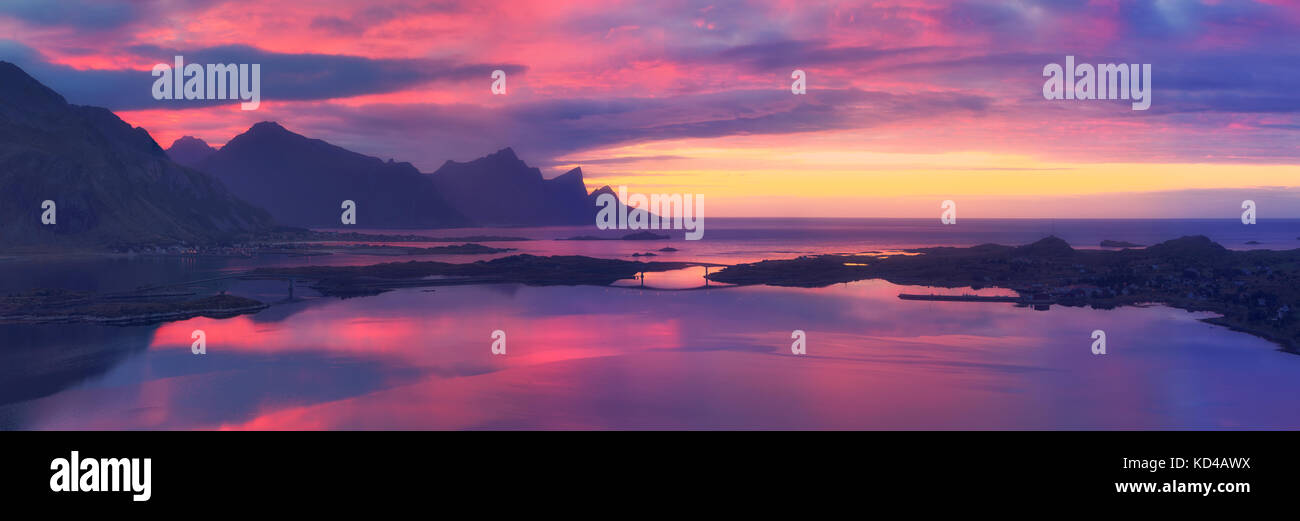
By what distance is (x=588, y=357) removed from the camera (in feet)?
115

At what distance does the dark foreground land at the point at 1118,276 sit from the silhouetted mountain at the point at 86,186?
110 metres

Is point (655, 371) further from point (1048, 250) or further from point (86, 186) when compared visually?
point (86, 186)

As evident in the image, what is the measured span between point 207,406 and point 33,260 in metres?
93.2

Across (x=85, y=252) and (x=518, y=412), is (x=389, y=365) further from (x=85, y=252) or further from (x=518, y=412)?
(x=85, y=252)

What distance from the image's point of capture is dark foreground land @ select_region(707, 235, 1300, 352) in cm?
4256

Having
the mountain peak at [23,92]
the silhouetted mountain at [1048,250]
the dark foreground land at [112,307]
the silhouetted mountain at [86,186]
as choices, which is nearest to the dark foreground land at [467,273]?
the dark foreground land at [112,307]

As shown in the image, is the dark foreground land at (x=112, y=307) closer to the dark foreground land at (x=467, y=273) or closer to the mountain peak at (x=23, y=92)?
the dark foreground land at (x=467, y=273)

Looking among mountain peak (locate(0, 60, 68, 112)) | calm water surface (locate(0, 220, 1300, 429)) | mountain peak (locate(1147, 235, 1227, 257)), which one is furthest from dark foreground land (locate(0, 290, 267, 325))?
mountain peak (locate(0, 60, 68, 112))

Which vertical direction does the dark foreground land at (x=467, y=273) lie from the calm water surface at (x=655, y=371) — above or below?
above

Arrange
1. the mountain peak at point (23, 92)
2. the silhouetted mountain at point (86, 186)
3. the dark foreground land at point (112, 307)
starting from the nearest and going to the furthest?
the dark foreground land at point (112, 307) < the silhouetted mountain at point (86, 186) < the mountain peak at point (23, 92)

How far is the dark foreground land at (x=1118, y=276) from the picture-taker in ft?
140

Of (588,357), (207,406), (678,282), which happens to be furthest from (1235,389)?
(678,282)

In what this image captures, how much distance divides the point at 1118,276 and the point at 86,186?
15256cm

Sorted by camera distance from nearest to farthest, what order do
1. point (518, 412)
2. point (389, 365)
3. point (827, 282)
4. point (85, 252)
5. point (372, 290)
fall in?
point (518, 412) < point (389, 365) < point (372, 290) < point (827, 282) < point (85, 252)
